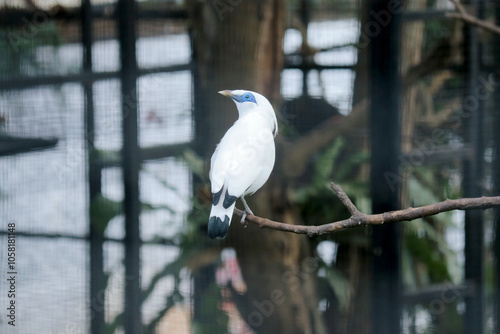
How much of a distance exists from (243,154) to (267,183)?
83 centimetres

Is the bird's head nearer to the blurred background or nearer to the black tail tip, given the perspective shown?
the black tail tip

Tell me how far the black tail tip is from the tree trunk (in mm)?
777

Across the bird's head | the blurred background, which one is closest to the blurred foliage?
the blurred background

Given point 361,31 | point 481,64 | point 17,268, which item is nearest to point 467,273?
point 481,64

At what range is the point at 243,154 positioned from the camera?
45 cm

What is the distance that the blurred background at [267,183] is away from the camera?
1.23 meters

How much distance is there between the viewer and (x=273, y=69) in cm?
112

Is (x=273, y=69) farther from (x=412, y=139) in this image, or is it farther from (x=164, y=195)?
(x=164, y=195)

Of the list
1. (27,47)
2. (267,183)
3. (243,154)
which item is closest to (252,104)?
(243,154)

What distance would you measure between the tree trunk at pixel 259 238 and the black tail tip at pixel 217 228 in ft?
2.55

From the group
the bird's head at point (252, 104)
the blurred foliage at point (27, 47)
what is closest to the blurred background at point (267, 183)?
the blurred foliage at point (27, 47)

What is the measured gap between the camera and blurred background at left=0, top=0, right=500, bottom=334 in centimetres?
123

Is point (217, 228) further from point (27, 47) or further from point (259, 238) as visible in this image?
point (27, 47)

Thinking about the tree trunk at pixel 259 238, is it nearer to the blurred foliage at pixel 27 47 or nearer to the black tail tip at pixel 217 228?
the blurred foliage at pixel 27 47
